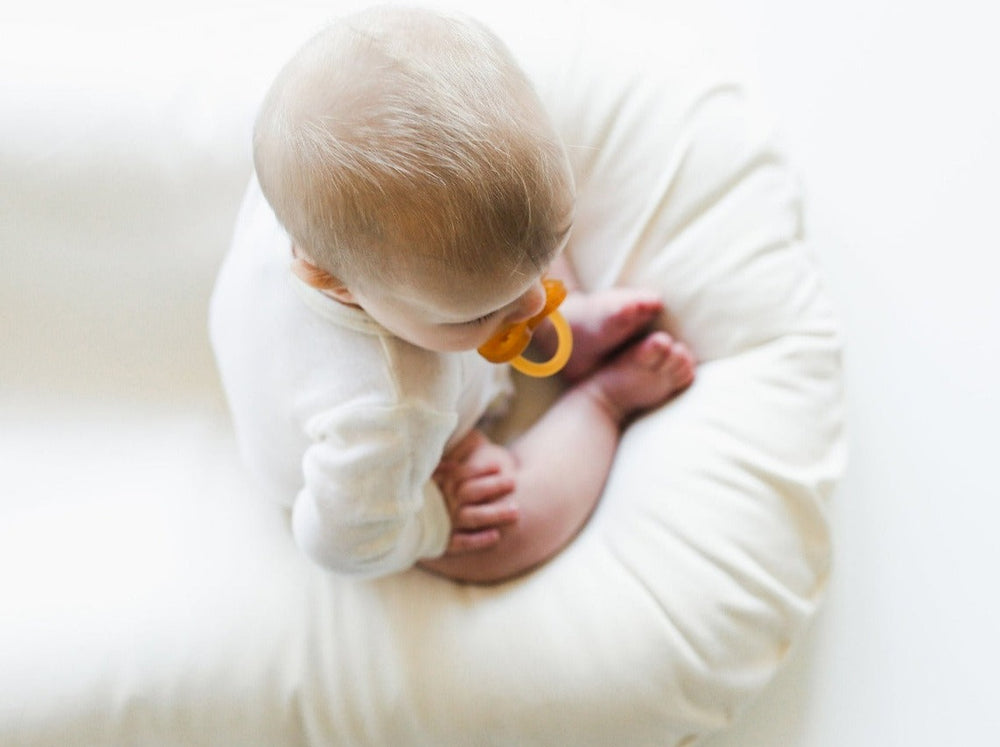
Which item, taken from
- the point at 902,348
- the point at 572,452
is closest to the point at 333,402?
the point at 572,452

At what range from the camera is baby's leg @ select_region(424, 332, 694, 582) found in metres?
0.80

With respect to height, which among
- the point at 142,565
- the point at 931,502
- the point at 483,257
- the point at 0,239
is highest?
the point at 483,257

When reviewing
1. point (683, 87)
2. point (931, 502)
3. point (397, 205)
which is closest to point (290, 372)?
point (397, 205)

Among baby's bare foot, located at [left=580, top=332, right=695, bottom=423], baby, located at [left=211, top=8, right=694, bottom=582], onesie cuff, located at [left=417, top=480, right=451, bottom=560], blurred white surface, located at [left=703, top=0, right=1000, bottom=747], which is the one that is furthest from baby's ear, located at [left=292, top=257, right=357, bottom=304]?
blurred white surface, located at [left=703, top=0, right=1000, bottom=747]

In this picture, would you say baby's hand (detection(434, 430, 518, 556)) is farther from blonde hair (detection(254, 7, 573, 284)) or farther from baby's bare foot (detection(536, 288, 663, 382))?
blonde hair (detection(254, 7, 573, 284))

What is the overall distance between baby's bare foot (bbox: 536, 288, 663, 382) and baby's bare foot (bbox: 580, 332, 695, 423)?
14mm

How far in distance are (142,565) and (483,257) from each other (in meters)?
0.51

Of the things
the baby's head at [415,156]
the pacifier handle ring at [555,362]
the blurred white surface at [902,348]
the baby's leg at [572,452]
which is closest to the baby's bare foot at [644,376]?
the baby's leg at [572,452]

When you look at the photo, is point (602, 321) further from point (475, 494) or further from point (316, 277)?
point (316, 277)

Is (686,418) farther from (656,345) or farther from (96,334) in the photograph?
(96,334)

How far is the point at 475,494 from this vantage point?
30.9 inches

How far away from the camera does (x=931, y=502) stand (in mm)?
936

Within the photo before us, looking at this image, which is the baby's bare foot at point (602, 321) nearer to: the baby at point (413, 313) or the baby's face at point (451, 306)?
the baby at point (413, 313)

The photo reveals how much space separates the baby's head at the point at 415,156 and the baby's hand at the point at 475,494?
302 millimetres
